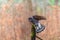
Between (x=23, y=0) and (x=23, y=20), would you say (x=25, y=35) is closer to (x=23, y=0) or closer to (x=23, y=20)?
(x=23, y=20)

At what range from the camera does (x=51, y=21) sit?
214 centimetres

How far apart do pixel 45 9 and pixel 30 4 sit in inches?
7.5

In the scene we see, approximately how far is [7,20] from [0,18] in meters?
0.09

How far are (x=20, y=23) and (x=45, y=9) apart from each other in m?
0.35

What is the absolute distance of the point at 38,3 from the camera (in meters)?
2.12

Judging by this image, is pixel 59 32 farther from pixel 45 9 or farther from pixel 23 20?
pixel 23 20

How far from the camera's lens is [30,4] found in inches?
83.4

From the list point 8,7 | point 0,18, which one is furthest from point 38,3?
point 0,18

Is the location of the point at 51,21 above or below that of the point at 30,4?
below

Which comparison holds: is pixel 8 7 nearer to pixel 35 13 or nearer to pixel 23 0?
pixel 23 0

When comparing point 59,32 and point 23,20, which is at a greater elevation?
point 23,20

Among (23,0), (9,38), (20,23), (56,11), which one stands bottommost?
(9,38)

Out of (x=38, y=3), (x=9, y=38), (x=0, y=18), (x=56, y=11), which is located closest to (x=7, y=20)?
(x=0, y=18)

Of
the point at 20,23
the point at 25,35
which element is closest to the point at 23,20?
the point at 20,23
